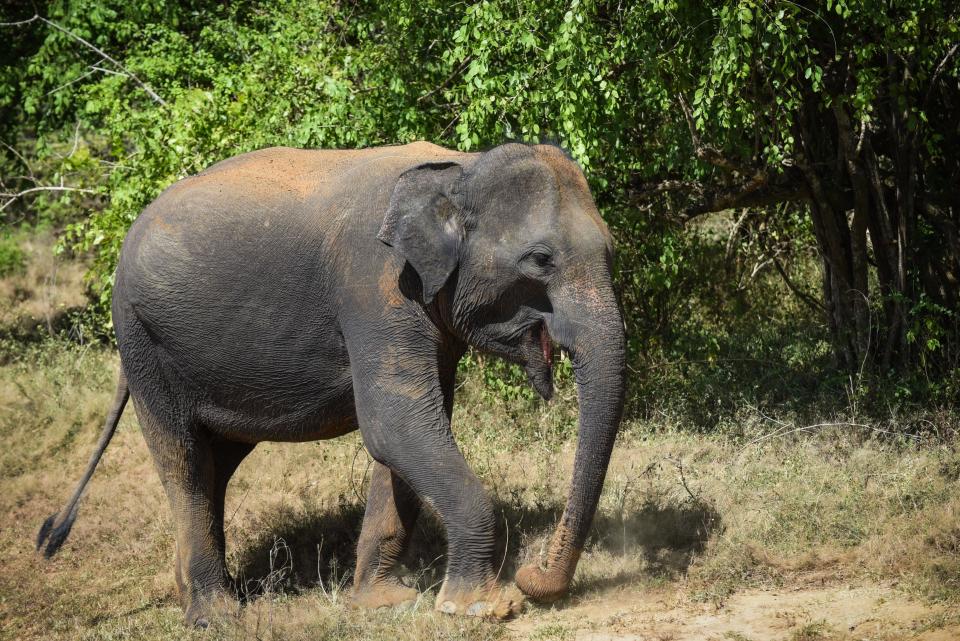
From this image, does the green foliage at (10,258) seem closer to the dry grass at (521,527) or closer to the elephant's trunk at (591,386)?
the dry grass at (521,527)

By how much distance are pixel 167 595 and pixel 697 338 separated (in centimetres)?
517

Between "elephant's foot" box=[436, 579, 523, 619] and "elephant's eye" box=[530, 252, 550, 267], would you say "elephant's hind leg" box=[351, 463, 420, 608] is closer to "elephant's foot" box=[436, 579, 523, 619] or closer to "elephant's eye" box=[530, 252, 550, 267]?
"elephant's foot" box=[436, 579, 523, 619]

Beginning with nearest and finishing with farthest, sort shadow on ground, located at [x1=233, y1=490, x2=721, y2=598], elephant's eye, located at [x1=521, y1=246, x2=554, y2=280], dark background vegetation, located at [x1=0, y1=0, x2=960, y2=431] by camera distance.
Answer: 1. elephant's eye, located at [x1=521, y1=246, x2=554, y2=280]
2. shadow on ground, located at [x1=233, y1=490, x2=721, y2=598]
3. dark background vegetation, located at [x1=0, y1=0, x2=960, y2=431]

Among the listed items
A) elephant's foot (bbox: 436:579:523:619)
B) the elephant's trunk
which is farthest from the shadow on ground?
the elephant's trunk

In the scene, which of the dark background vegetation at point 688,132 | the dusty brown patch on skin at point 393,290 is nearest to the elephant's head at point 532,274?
the dusty brown patch on skin at point 393,290

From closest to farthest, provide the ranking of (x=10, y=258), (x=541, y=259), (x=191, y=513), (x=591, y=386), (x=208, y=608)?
(x=591, y=386) < (x=541, y=259) < (x=208, y=608) < (x=191, y=513) < (x=10, y=258)

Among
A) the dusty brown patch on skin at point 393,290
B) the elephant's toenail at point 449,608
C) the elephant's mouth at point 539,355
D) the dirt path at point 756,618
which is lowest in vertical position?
the dirt path at point 756,618

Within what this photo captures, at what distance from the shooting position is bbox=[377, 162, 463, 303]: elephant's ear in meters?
5.73

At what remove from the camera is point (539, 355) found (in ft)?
19.1

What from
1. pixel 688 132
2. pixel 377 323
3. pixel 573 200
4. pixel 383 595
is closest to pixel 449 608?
pixel 383 595

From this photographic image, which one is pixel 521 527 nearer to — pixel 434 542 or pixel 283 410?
pixel 434 542

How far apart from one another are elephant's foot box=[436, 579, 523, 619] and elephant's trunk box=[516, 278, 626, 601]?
506 mm

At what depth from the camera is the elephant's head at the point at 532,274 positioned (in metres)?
5.50

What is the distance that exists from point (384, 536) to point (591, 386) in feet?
5.88
